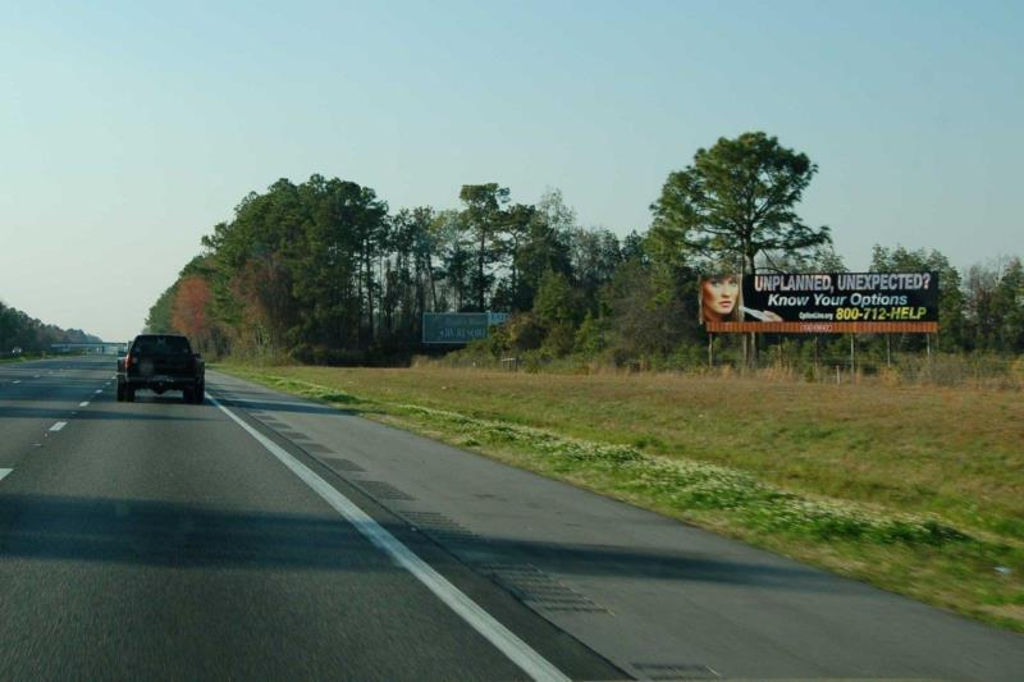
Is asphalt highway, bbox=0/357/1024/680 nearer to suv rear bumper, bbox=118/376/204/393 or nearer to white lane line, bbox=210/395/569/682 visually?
white lane line, bbox=210/395/569/682

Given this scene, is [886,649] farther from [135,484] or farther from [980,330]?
[980,330]

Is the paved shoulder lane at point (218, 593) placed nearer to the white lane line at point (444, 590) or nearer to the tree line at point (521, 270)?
the white lane line at point (444, 590)

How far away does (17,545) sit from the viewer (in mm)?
9977

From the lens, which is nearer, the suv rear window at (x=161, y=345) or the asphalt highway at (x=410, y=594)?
the asphalt highway at (x=410, y=594)

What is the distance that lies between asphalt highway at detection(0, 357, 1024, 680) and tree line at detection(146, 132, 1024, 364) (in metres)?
54.6

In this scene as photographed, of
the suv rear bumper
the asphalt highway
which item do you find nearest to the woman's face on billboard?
the suv rear bumper

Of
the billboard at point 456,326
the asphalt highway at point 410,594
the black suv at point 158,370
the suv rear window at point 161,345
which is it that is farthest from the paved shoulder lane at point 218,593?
the billboard at point 456,326

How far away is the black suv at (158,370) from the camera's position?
110ft

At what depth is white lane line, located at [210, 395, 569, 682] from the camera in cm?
666

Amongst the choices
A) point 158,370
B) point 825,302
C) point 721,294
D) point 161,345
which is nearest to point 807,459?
point 158,370

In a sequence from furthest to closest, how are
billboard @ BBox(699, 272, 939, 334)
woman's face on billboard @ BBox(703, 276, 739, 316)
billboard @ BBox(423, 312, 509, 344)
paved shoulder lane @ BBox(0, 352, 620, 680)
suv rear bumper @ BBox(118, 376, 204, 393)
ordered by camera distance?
billboard @ BBox(423, 312, 509, 344) → woman's face on billboard @ BBox(703, 276, 739, 316) → billboard @ BBox(699, 272, 939, 334) → suv rear bumper @ BBox(118, 376, 204, 393) → paved shoulder lane @ BBox(0, 352, 620, 680)

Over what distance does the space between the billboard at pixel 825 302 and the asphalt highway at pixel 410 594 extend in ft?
141

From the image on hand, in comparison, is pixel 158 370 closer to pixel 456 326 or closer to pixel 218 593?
pixel 218 593

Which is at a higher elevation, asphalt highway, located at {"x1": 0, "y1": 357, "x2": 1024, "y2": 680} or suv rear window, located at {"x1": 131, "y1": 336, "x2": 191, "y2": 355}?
suv rear window, located at {"x1": 131, "y1": 336, "x2": 191, "y2": 355}
